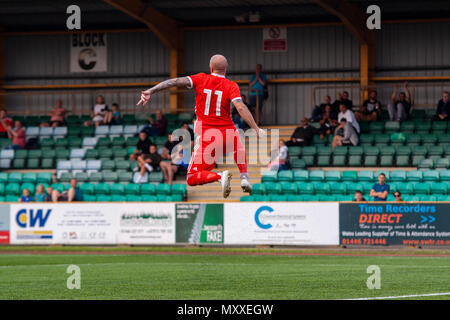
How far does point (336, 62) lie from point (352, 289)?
1974 cm

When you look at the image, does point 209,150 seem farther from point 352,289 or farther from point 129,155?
point 129,155

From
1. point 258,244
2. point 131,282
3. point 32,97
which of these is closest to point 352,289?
point 131,282

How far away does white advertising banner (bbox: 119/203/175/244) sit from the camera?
71.5 feet

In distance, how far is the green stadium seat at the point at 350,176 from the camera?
22.9 meters

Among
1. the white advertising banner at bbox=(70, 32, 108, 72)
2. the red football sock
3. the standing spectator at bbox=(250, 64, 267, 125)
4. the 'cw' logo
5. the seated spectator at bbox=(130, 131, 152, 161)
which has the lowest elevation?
the 'cw' logo

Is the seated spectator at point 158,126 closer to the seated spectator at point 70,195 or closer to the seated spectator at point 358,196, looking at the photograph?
the seated spectator at point 70,195

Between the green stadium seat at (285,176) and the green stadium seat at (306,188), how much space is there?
85cm

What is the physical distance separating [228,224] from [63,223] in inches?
187

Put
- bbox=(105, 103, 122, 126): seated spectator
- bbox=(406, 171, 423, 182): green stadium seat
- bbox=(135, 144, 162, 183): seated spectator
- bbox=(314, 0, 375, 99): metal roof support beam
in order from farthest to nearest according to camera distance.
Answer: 1. bbox=(105, 103, 122, 126): seated spectator
2. bbox=(314, 0, 375, 99): metal roof support beam
3. bbox=(135, 144, 162, 183): seated spectator
4. bbox=(406, 171, 423, 182): green stadium seat

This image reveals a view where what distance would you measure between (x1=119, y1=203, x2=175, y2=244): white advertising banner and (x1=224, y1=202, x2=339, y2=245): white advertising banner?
5.30 feet

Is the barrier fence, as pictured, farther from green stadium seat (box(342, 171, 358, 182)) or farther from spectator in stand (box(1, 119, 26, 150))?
spectator in stand (box(1, 119, 26, 150))

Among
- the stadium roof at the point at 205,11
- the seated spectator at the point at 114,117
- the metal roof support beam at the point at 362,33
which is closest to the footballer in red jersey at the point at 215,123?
the metal roof support beam at the point at 362,33

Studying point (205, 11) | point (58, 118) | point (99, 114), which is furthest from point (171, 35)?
point (58, 118)

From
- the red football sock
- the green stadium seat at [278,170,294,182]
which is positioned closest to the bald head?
the red football sock
